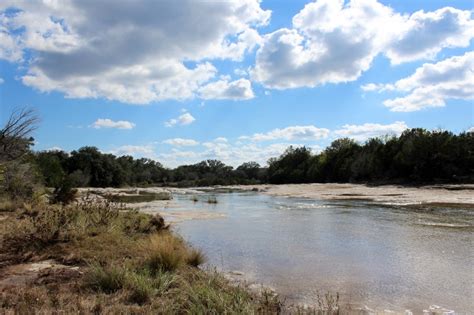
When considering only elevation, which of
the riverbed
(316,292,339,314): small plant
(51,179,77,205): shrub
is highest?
(51,179,77,205): shrub

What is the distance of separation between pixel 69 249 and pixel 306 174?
4159 inches

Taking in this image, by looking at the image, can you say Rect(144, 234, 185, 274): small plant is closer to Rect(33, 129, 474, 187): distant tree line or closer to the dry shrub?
the dry shrub

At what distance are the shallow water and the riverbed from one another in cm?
2

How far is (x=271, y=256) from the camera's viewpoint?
13453mm

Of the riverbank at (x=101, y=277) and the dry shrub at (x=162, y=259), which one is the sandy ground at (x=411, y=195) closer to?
the riverbank at (x=101, y=277)

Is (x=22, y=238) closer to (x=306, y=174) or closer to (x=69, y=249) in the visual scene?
(x=69, y=249)

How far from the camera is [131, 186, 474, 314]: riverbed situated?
8.96 m

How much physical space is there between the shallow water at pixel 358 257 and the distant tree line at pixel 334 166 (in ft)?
48.3

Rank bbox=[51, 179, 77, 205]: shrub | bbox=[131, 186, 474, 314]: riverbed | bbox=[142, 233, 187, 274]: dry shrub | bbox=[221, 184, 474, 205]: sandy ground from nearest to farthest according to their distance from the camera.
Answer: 1. bbox=[131, 186, 474, 314]: riverbed
2. bbox=[142, 233, 187, 274]: dry shrub
3. bbox=[51, 179, 77, 205]: shrub
4. bbox=[221, 184, 474, 205]: sandy ground

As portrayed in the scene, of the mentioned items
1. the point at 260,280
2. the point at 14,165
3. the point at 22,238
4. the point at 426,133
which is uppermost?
the point at 426,133

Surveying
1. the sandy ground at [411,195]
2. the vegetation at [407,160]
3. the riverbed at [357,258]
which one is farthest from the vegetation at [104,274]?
the vegetation at [407,160]

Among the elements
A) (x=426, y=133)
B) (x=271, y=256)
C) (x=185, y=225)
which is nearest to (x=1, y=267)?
(x=271, y=256)

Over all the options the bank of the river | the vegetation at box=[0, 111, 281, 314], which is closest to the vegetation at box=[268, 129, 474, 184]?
the bank of the river

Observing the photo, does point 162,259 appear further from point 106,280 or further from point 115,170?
point 115,170
